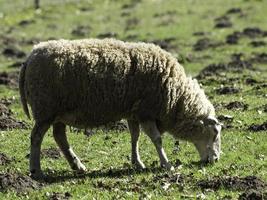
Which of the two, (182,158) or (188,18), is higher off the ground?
(182,158)

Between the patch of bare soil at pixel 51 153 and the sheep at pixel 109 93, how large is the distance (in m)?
1.10

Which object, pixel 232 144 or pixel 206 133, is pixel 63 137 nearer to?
pixel 206 133

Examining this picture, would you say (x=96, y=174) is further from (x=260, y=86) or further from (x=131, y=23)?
(x=131, y=23)

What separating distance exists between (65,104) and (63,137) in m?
1.11

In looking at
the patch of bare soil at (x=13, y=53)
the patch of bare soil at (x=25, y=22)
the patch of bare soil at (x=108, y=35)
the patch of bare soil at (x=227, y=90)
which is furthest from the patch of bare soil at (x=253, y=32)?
Answer: the patch of bare soil at (x=25, y=22)

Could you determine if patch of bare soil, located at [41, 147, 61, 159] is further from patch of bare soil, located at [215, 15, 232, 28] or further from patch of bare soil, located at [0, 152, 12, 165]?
patch of bare soil, located at [215, 15, 232, 28]

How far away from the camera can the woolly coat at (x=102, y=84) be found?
12633 millimetres

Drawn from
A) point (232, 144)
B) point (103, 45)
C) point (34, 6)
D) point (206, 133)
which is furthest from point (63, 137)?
point (34, 6)

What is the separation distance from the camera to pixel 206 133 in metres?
13.9

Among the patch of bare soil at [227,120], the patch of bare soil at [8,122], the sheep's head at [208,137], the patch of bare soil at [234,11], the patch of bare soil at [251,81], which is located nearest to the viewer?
the sheep's head at [208,137]

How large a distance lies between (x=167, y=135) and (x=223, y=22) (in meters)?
24.3

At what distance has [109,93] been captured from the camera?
12.9 metres

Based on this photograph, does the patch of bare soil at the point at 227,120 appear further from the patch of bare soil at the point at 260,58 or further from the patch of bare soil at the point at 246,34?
the patch of bare soil at the point at 246,34

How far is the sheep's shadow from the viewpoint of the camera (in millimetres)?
12528
